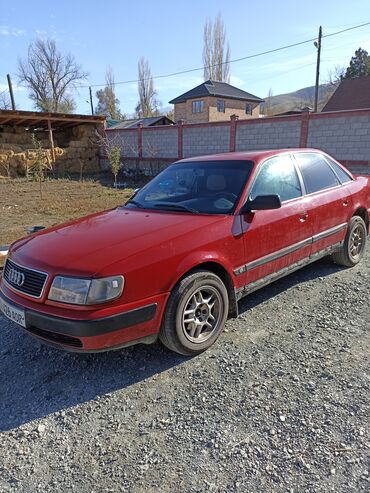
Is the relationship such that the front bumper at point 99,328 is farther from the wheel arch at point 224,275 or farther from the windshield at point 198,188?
the windshield at point 198,188

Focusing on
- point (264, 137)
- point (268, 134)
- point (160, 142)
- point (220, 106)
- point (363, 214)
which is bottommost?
point (363, 214)

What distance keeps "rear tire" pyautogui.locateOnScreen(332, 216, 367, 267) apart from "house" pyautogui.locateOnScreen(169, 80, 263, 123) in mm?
37216

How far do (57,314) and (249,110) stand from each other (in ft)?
153

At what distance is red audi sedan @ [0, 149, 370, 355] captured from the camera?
8.20ft

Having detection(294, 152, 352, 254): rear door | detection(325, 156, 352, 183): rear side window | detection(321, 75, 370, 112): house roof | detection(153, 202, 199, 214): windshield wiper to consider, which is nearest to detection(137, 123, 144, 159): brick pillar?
detection(321, 75, 370, 112): house roof

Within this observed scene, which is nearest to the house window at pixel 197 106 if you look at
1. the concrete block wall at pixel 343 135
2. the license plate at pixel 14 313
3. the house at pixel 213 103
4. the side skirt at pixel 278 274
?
the house at pixel 213 103

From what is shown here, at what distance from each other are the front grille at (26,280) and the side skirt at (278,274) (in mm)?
1626

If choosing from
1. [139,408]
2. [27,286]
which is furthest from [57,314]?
[139,408]

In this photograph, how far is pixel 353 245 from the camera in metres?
4.93

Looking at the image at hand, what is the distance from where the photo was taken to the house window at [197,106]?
4159 centimetres

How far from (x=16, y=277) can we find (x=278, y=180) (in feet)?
8.60

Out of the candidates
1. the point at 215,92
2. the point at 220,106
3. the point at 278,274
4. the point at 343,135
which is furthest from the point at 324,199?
the point at 220,106

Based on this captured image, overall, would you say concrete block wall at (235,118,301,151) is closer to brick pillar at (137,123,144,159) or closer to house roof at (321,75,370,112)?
brick pillar at (137,123,144,159)

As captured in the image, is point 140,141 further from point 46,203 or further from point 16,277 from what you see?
point 16,277
